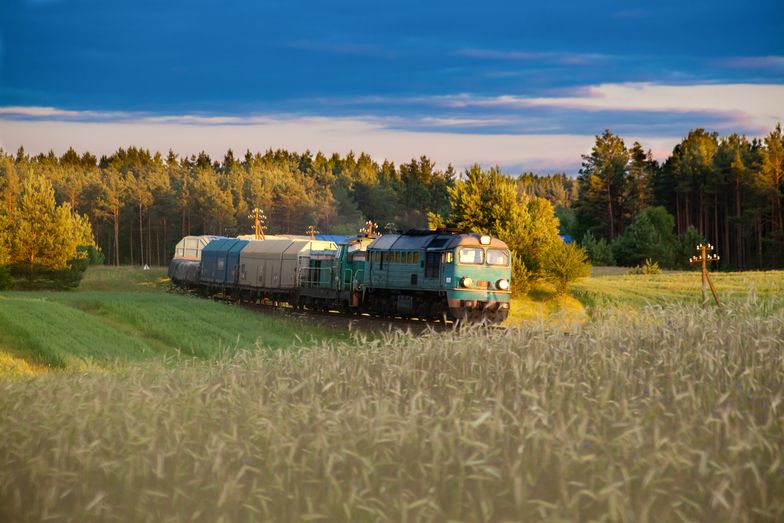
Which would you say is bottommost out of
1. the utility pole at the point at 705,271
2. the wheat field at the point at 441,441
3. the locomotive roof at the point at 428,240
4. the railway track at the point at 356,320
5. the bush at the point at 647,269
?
the railway track at the point at 356,320

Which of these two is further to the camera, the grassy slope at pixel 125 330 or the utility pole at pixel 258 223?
the utility pole at pixel 258 223

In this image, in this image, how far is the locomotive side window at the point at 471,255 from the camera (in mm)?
37997

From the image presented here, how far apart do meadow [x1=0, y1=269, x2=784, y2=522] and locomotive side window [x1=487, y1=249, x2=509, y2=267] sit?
26.6 meters

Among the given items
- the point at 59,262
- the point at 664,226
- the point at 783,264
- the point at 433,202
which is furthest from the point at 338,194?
the point at 783,264

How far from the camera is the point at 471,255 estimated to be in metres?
38.3

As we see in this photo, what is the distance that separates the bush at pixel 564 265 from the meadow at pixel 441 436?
156 feet

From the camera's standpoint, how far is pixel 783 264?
35.1 meters

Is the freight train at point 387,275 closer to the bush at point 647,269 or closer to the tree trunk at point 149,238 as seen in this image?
the bush at point 647,269

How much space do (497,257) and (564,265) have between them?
21.2 meters

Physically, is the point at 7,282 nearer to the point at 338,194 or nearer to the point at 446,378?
the point at 446,378

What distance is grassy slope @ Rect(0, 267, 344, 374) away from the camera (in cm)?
2741

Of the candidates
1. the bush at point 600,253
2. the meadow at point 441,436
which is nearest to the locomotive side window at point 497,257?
the meadow at point 441,436

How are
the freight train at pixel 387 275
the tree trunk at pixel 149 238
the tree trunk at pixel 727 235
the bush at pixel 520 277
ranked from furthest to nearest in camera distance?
the tree trunk at pixel 149 238 → the tree trunk at pixel 727 235 → the bush at pixel 520 277 → the freight train at pixel 387 275

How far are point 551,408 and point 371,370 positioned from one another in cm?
323
